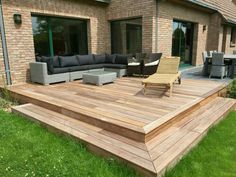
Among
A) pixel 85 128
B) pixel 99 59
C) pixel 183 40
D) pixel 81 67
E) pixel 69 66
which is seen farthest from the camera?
pixel 183 40

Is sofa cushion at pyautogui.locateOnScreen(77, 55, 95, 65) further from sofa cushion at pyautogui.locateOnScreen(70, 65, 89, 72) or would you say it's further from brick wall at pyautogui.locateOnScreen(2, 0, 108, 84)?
brick wall at pyautogui.locateOnScreen(2, 0, 108, 84)

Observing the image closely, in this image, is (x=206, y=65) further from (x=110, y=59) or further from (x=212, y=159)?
(x=212, y=159)

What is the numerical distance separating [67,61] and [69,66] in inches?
8.0

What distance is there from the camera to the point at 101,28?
915 centimetres

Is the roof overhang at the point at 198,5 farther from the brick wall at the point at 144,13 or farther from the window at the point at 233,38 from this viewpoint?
the window at the point at 233,38

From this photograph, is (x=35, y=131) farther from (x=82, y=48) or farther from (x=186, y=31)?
(x=186, y=31)

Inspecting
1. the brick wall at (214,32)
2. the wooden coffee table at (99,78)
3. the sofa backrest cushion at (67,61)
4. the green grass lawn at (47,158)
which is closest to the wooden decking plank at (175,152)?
the green grass lawn at (47,158)

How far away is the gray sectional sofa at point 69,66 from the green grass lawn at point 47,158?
285 cm

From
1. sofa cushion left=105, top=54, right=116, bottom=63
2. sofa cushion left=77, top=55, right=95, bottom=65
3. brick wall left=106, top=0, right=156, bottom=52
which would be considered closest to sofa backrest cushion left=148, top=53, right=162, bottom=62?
brick wall left=106, top=0, right=156, bottom=52

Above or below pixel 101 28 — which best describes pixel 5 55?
below

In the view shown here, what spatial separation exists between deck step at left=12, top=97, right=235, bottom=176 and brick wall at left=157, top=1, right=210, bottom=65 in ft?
15.2

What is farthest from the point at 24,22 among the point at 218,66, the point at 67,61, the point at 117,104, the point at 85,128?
the point at 218,66

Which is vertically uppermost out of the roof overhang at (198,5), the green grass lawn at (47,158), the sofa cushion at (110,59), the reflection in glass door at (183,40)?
the roof overhang at (198,5)

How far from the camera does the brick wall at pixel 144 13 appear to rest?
7.69 m
